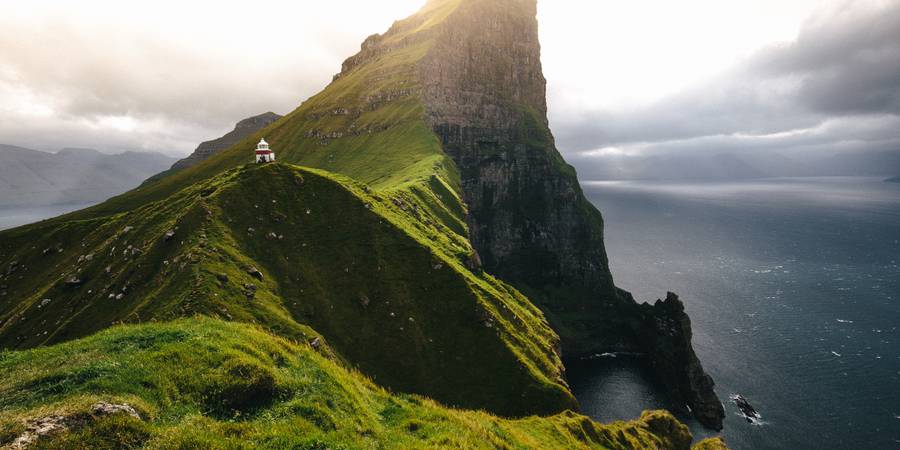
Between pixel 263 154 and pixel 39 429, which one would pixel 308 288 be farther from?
pixel 39 429

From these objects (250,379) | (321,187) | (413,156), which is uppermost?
(413,156)

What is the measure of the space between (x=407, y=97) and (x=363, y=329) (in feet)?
434

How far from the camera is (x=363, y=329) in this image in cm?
4925

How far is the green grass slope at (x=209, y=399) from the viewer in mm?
14242

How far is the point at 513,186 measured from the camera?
176 meters

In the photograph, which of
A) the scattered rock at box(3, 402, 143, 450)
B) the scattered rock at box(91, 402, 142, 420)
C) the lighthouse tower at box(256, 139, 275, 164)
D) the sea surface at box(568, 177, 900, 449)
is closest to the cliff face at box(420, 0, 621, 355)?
the sea surface at box(568, 177, 900, 449)

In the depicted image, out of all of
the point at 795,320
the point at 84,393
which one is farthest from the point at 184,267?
the point at 795,320

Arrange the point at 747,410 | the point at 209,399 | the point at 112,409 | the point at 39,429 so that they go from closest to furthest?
the point at 39,429
the point at 112,409
the point at 209,399
the point at 747,410

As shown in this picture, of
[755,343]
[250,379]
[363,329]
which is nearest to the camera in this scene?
[250,379]

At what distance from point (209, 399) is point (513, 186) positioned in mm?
164961

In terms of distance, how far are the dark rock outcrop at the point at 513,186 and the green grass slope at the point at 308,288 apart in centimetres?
9896

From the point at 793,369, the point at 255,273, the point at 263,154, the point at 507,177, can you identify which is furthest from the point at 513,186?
the point at 255,273

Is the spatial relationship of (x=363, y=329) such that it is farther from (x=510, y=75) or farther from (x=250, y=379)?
(x=510, y=75)

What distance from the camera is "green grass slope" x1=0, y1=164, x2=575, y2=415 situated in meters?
40.5
